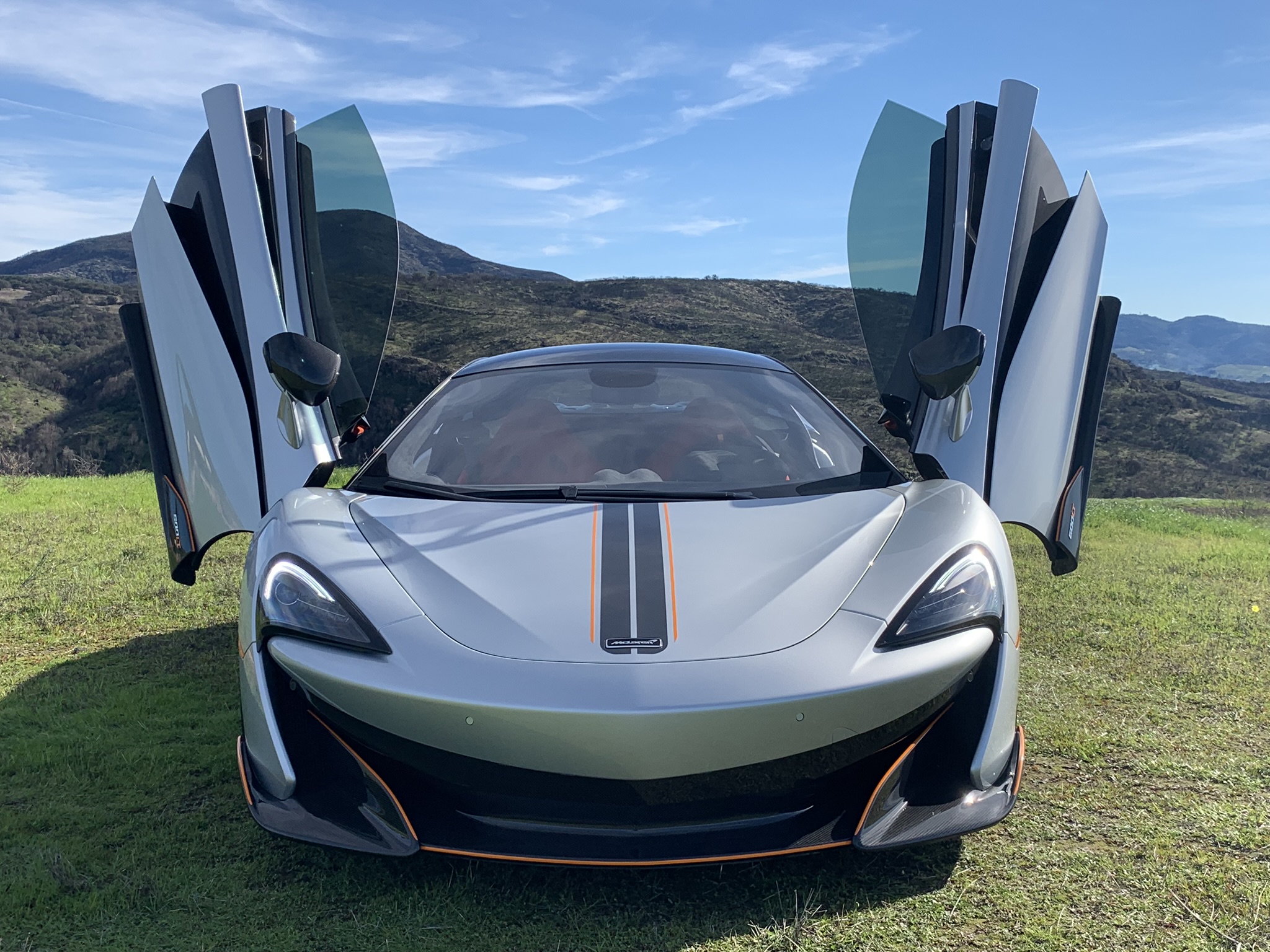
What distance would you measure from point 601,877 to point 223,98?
Answer: 3.12m

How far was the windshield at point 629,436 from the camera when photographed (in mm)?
2729

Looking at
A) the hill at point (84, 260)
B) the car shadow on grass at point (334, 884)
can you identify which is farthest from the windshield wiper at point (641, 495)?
the hill at point (84, 260)

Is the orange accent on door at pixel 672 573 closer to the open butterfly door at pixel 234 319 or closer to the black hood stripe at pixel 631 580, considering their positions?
the black hood stripe at pixel 631 580

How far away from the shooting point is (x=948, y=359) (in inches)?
112

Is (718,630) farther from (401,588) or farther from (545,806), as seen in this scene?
(401,588)

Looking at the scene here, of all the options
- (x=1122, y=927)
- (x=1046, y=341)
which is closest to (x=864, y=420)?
(x=1046, y=341)

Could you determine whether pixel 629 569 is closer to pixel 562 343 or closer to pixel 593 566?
pixel 593 566

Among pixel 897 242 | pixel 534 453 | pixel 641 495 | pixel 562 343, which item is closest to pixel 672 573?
pixel 641 495

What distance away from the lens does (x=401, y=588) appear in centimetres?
205

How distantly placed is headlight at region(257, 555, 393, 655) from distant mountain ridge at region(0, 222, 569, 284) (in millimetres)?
118723

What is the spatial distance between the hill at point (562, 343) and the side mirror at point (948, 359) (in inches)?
864

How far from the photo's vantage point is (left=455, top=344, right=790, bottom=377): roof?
339 cm

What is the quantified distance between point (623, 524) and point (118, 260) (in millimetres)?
151604

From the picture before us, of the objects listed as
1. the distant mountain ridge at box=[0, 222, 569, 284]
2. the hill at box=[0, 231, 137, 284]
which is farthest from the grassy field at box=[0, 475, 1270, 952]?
the hill at box=[0, 231, 137, 284]
